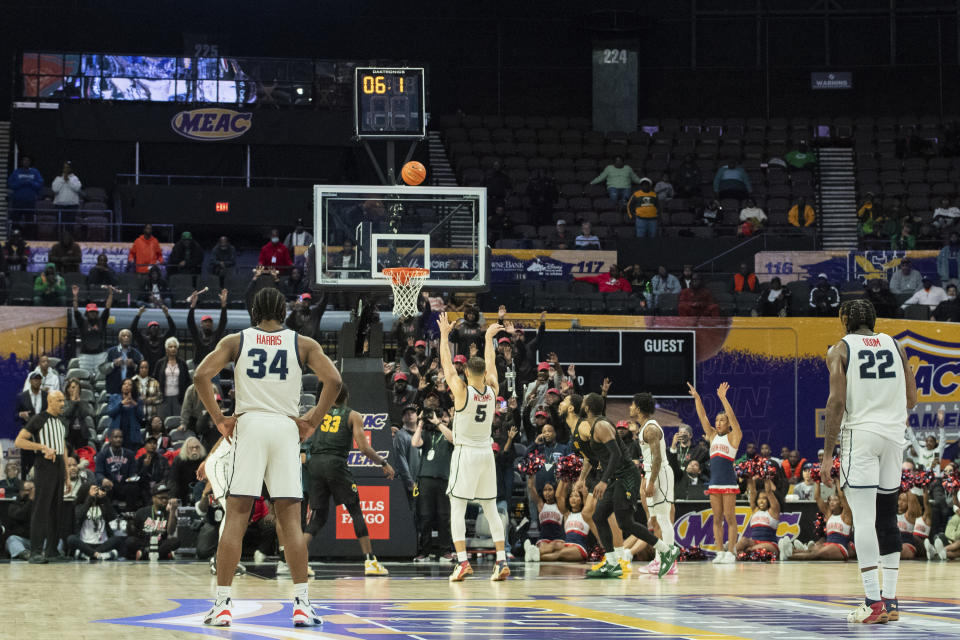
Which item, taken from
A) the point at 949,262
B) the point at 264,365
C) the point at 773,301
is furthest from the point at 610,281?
the point at 264,365

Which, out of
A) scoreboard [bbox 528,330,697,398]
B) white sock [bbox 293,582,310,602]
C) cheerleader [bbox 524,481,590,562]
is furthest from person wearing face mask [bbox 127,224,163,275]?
white sock [bbox 293,582,310,602]

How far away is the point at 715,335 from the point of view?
24297 millimetres

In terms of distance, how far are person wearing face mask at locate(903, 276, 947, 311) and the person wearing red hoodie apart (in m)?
5.33

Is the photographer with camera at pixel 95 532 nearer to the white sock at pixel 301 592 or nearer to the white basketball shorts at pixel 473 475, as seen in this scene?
the white basketball shorts at pixel 473 475

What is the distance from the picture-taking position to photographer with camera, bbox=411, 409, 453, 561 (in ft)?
52.0

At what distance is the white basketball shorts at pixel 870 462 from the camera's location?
896 centimetres

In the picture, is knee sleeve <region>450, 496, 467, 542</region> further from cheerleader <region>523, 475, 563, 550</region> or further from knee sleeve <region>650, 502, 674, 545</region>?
cheerleader <region>523, 475, 563, 550</region>

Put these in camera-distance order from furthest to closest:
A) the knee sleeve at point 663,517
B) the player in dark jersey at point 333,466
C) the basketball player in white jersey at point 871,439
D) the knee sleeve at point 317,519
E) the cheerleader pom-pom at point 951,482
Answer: the cheerleader pom-pom at point 951,482, the knee sleeve at point 663,517, the knee sleeve at point 317,519, the player in dark jersey at point 333,466, the basketball player in white jersey at point 871,439

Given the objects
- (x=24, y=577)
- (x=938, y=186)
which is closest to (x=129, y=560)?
(x=24, y=577)

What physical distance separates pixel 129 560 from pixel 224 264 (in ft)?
33.0

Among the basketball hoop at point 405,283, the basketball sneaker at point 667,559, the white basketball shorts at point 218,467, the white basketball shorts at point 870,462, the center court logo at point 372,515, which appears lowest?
the basketball sneaker at point 667,559

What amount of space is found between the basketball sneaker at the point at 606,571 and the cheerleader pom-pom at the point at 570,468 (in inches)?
128

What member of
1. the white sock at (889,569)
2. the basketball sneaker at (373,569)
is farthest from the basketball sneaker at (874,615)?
the basketball sneaker at (373,569)

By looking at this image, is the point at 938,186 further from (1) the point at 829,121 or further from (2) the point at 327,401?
(2) the point at 327,401
